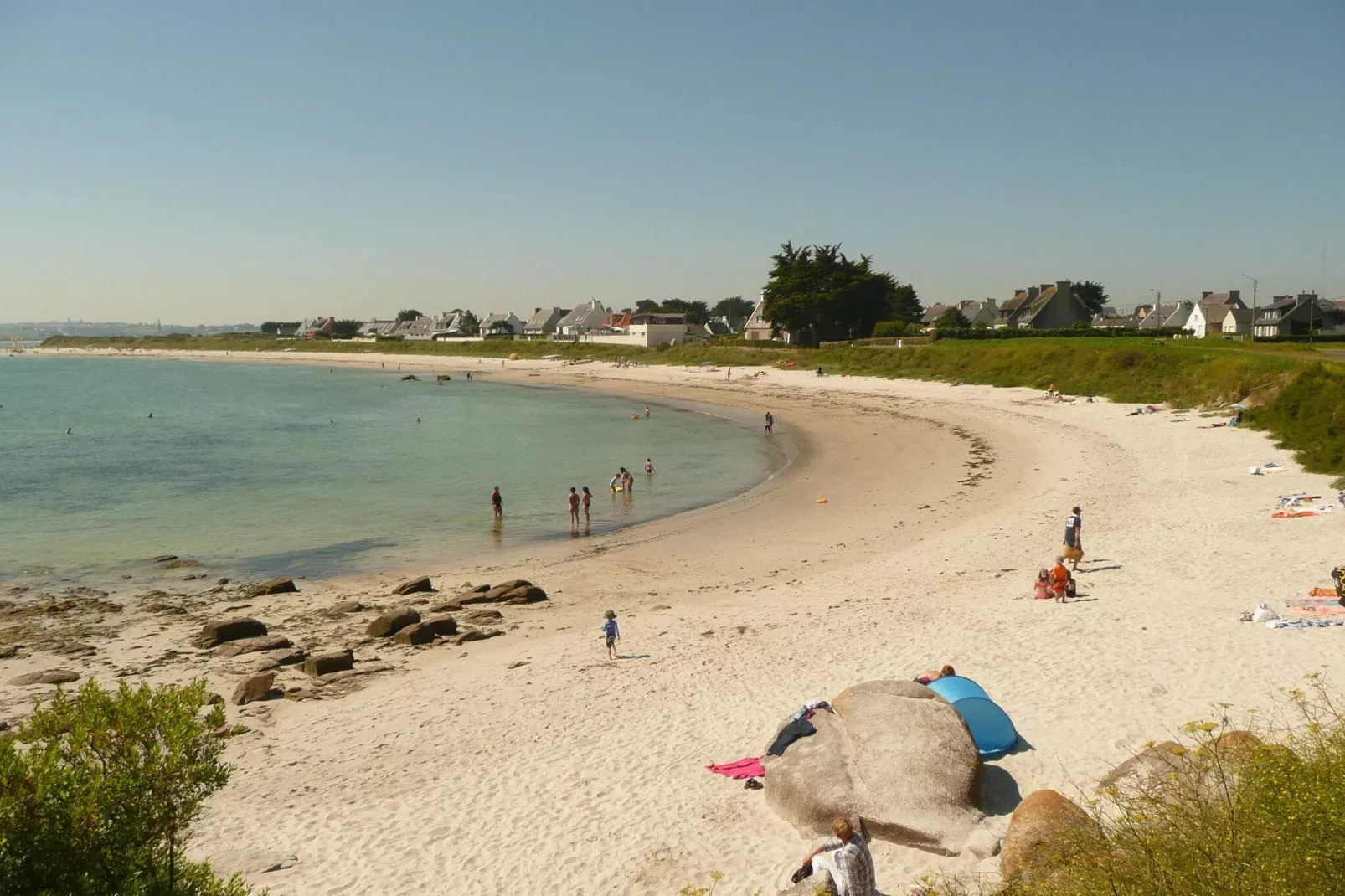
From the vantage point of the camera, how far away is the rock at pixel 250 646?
16094 millimetres

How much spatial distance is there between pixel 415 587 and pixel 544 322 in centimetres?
13225

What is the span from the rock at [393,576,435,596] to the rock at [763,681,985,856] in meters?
12.2

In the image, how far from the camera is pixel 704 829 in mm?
9383

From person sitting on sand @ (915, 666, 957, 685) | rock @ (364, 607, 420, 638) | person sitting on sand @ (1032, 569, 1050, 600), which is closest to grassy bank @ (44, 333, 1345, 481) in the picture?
person sitting on sand @ (1032, 569, 1050, 600)

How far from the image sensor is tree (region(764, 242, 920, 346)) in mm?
90062

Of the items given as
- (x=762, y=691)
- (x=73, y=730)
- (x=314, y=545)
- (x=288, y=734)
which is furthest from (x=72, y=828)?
(x=314, y=545)

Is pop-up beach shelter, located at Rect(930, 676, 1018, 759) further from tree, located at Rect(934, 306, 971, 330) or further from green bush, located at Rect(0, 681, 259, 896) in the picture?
tree, located at Rect(934, 306, 971, 330)

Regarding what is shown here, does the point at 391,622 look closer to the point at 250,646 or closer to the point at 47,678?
the point at 250,646

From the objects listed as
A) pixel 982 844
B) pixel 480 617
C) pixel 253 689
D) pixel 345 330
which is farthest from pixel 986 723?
pixel 345 330

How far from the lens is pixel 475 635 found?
55.0 ft

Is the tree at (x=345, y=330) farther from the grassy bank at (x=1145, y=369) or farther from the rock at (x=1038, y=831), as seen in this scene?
the rock at (x=1038, y=831)

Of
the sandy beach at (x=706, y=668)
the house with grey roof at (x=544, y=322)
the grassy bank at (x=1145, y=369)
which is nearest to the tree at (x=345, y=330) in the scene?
the house with grey roof at (x=544, y=322)

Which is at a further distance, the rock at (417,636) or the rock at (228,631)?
the rock at (228,631)

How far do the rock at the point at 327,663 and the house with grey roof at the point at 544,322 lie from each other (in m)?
132
